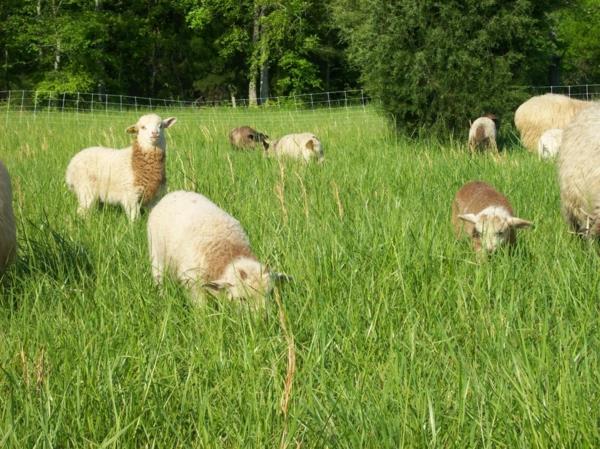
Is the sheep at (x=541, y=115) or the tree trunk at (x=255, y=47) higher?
the tree trunk at (x=255, y=47)

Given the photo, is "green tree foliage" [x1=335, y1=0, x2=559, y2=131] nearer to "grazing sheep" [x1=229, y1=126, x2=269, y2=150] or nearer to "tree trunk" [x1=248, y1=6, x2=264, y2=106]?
"grazing sheep" [x1=229, y1=126, x2=269, y2=150]

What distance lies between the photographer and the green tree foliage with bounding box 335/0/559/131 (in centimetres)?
1319

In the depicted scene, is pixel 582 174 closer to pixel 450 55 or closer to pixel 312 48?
pixel 450 55

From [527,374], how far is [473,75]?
37.6 ft

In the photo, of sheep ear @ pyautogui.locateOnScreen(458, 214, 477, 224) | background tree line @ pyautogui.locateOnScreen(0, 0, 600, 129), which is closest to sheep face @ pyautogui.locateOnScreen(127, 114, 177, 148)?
sheep ear @ pyautogui.locateOnScreen(458, 214, 477, 224)

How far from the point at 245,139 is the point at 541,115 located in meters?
5.81

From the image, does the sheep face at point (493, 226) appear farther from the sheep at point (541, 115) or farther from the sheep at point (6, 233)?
the sheep at point (541, 115)

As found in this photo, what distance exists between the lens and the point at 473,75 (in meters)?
13.3

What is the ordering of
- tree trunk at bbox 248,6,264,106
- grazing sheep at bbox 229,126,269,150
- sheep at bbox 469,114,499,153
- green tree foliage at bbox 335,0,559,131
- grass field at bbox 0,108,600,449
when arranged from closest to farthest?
grass field at bbox 0,108,600,449 < sheep at bbox 469,114,499,153 < green tree foliage at bbox 335,0,559,131 < grazing sheep at bbox 229,126,269,150 < tree trunk at bbox 248,6,264,106

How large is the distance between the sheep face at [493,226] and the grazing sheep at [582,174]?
450 millimetres

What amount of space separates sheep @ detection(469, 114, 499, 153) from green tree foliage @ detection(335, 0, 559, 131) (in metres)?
0.71

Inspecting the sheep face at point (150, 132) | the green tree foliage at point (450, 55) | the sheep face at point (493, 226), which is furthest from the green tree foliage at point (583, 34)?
the sheep face at point (493, 226)

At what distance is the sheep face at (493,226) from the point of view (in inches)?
204

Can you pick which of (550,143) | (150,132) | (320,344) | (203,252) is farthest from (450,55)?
(320,344)
